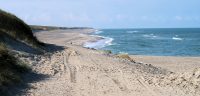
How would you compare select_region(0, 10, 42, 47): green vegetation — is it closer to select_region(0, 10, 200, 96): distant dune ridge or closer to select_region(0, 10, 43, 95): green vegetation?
select_region(0, 10, 43, 95): green vegetation

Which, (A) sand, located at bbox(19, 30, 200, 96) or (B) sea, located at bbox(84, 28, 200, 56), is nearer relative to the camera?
(A) sand, located at bbox(19, 30, 200, 96)

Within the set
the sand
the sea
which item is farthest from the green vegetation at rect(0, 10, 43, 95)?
the sea

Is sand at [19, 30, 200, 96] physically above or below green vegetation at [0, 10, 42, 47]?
below

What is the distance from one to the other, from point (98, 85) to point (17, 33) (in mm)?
11532

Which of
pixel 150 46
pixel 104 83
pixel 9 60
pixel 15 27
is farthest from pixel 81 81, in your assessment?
pixel 150 46

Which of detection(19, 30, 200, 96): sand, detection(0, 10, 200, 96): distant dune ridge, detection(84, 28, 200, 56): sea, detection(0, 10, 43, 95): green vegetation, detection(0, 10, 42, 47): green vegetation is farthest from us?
detection(84, 28, 200, 56): sea

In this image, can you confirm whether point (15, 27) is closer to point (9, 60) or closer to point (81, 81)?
point (9, 60)

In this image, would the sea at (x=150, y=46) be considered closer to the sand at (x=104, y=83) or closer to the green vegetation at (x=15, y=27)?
the green vegetation at (x=15, y=27)

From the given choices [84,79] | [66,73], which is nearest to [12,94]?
[84,79]

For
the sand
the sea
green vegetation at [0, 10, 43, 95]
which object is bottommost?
the sea

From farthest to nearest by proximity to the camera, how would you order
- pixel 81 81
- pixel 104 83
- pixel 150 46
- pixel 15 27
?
1. pixel 150 46
2. pixel 15 27
3. pixel 81 81
4. pixel 104 83

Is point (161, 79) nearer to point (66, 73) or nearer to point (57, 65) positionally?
point (66, 73)

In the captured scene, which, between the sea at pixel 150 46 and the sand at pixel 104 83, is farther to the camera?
the sea at pixel 150 46

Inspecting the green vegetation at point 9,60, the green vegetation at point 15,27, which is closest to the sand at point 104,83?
the green vegetation at point 9,60
